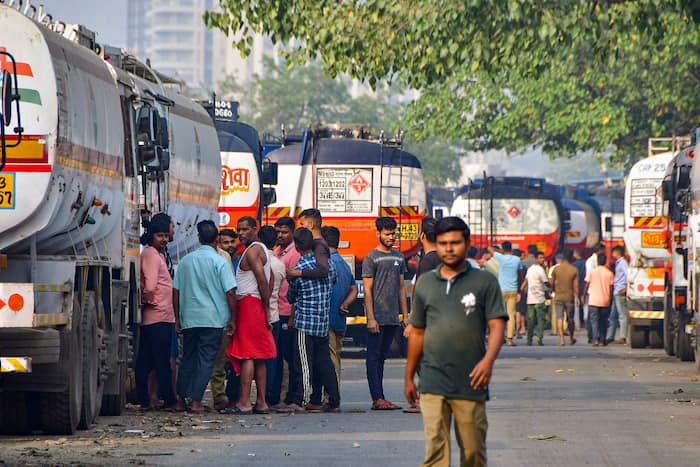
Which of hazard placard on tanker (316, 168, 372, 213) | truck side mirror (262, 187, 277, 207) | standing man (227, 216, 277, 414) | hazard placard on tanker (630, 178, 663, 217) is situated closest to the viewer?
standing man (227, 216, 277, 414)

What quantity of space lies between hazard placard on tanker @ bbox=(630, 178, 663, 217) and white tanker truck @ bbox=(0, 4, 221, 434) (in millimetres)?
14027

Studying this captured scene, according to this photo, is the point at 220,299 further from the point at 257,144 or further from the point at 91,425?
the point at 257,144

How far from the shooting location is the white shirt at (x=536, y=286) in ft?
101

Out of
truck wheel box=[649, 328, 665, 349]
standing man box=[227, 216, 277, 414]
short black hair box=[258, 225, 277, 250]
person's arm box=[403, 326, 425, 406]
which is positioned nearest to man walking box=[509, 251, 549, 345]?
truck wheel box=[649, 328, 665, 349]

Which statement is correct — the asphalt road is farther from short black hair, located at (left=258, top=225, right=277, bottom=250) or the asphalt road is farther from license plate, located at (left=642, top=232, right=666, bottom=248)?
license plate, located at (left=642, top=232, right=666, bottom=248)

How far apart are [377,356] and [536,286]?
15.2 m

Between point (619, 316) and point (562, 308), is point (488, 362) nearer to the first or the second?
point (562, 308)

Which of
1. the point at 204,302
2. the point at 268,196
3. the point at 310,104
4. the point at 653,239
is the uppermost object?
the point at 310,104

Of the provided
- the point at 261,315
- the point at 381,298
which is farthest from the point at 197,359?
the point at 381,298

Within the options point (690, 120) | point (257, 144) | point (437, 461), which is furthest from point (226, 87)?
point (437, 461)

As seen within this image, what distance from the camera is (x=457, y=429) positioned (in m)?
8.75

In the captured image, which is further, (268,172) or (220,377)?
(268,172)

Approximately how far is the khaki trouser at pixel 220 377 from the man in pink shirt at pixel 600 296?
1529 centimetres

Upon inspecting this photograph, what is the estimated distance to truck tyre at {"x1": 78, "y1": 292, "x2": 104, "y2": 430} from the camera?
13.6m
